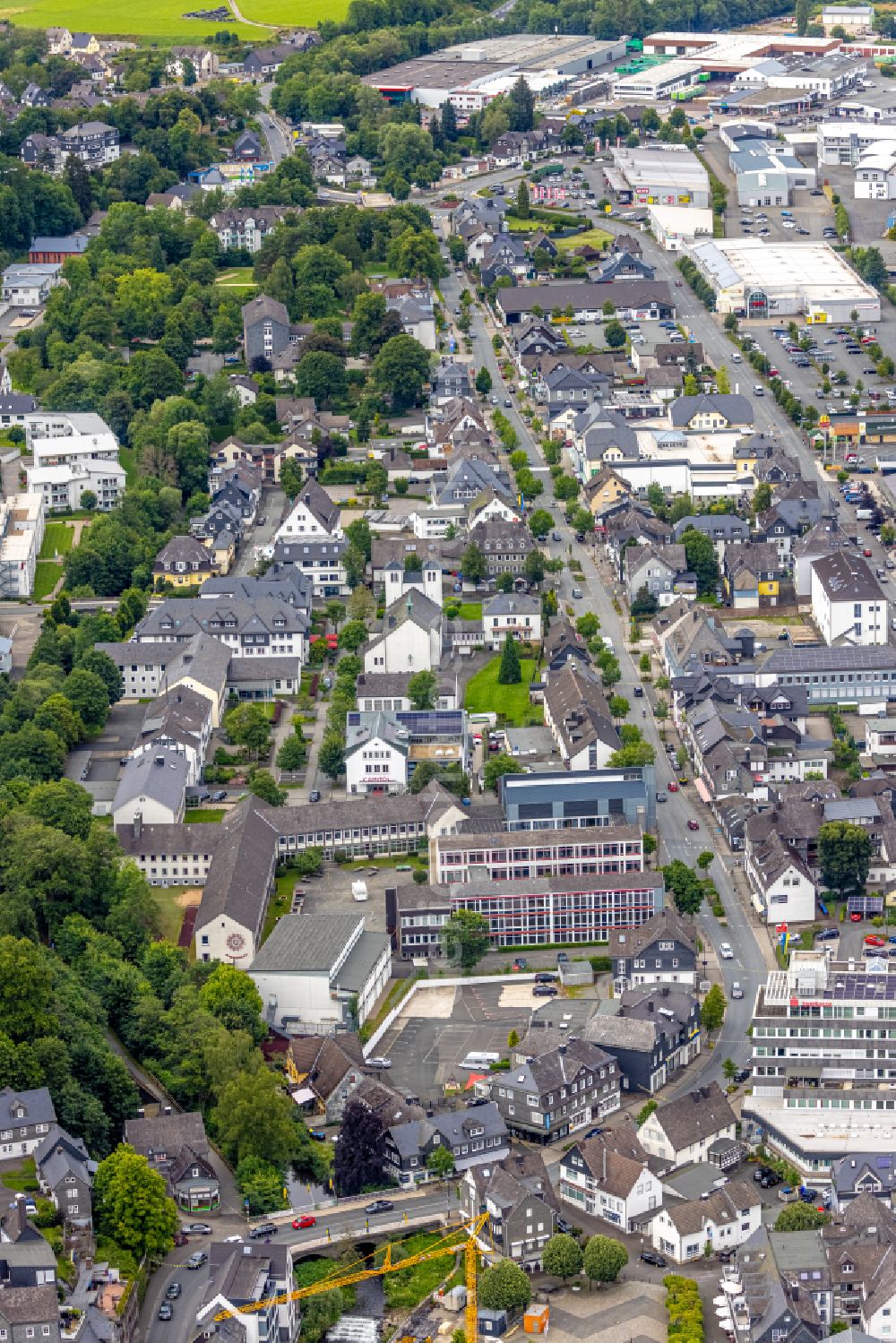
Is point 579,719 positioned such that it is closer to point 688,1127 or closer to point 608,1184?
point 688,1127

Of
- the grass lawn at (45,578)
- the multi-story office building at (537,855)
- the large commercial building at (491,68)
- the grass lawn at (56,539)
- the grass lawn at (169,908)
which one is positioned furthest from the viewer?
the large commercial building at (491,68)

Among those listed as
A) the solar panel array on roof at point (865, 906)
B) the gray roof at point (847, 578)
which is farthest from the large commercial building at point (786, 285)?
the solar panel array on roof at point (865, 906)

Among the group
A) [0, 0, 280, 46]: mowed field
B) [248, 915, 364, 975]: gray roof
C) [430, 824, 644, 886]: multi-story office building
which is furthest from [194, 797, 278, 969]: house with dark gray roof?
[0, 0, 280, 46]: mowed field

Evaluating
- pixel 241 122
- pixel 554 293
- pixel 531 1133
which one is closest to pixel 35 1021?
pixel 531 1133

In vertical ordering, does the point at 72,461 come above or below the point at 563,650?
below

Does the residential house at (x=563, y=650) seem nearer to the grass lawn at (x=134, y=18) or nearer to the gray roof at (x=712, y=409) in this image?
the gray roof at (x=712, y=409)

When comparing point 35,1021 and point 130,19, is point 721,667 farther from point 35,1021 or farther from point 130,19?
point 130,19

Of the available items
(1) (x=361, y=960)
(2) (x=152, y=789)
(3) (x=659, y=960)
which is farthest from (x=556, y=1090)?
(2) (x=152, y=789)
